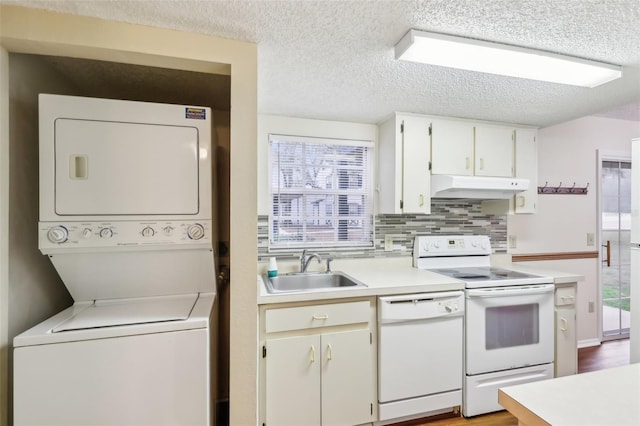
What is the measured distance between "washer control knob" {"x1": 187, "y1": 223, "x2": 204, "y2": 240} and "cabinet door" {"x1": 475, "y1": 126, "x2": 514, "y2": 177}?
2129mm

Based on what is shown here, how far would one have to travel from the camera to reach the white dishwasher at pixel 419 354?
181 cm

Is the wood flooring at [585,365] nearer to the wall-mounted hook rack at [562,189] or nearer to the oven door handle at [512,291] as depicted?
the oven door handle at [512,291]

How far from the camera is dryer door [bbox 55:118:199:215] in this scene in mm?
1269

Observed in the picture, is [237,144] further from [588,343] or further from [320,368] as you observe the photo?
[588,343]

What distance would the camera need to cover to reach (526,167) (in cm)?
251

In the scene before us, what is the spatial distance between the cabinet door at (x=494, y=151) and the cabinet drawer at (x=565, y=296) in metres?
0.96

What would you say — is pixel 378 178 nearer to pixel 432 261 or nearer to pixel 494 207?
pixel 432 261

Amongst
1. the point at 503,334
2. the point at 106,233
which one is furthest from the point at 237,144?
the point at 503,334

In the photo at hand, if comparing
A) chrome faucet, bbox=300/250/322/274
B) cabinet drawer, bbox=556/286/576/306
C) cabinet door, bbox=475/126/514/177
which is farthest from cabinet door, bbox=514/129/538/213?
chrome faucet, bbox=300/250/322/274

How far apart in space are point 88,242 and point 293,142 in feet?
5.03

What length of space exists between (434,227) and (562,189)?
4.68ft

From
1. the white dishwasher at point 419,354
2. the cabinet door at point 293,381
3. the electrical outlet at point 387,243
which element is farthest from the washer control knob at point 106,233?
the electrical outlet at point 387,243

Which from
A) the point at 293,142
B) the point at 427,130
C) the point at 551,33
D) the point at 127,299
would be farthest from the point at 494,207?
the point at 127,299

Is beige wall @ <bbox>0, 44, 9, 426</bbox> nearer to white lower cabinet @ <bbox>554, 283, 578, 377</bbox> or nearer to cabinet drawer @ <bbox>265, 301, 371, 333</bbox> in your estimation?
cabinet drawer @ <bbox>265, 301, 371, 333</bbox>
